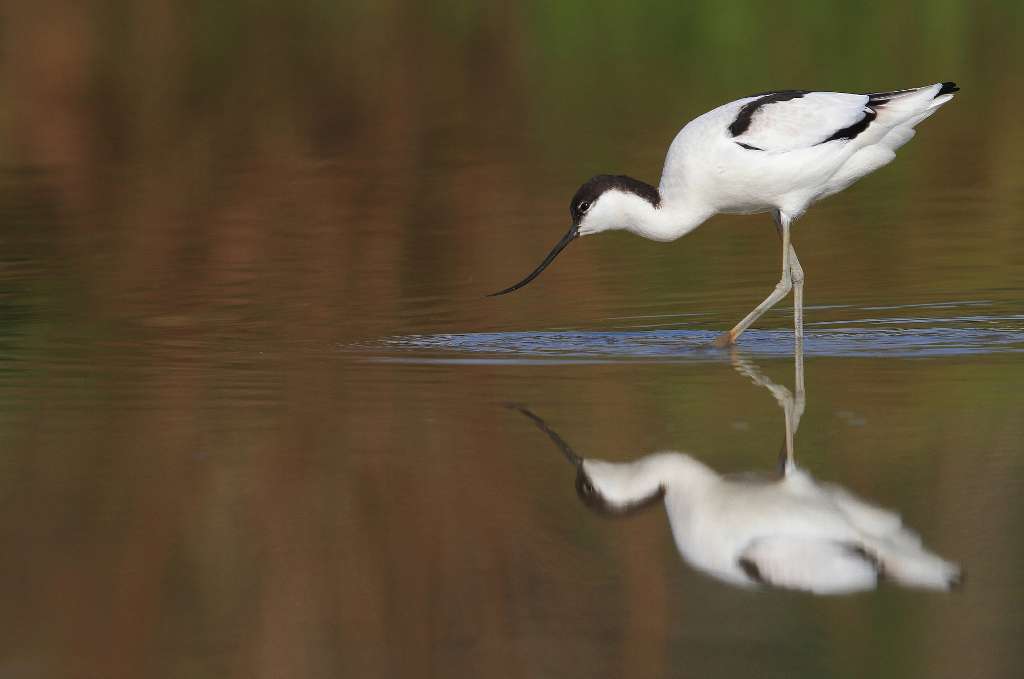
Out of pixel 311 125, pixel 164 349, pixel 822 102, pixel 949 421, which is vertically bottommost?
pixel 949 421

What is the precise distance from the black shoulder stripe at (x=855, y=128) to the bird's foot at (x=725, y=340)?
1037 millimetres

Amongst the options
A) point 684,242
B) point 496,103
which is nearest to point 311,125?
point 496,103

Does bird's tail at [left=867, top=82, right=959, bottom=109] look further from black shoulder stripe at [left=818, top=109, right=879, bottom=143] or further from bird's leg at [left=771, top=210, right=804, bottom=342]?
bird's leg at [left=771, top=210, right=804, bottom=342]

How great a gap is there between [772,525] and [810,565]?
40cm

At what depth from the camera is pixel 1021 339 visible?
8336mm

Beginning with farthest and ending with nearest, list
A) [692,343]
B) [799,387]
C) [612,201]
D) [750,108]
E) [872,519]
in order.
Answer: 1. [612,201]
2. [750,108]
3. [692,343]
4. [799,387]
5. [872,519]

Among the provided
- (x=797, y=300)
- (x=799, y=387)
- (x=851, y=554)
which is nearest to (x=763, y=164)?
(x=797, y=300)

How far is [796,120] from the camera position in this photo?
29.6 ft

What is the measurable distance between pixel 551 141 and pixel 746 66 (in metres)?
4.12

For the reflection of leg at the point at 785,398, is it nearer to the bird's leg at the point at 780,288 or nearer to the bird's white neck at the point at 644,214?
the bird's leg at the point at 780,288

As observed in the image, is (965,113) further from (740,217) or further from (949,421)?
(949,421)

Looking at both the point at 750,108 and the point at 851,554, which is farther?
the point at 750,108

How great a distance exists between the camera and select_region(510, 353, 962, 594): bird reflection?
5020 mm

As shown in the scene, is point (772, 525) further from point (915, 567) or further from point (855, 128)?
point (855, 128)
